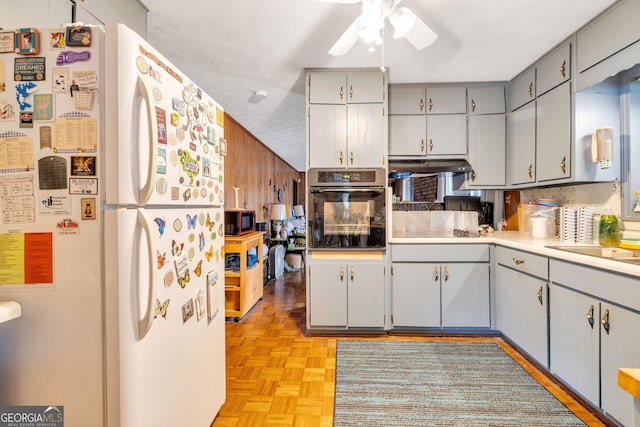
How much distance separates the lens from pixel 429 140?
2932 millimetres

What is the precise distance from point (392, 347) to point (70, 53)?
256 cm

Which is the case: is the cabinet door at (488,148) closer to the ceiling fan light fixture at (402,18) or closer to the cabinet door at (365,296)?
the cabinet door at (365,296)

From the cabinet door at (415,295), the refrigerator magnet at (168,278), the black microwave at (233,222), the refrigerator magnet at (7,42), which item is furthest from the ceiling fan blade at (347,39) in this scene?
the black microwave at (233,222)

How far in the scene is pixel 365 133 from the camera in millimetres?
2699

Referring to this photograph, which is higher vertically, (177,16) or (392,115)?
(177,16)

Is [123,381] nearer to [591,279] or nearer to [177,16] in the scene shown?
[177,16]

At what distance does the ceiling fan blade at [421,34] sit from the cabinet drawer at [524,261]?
154 centimetres

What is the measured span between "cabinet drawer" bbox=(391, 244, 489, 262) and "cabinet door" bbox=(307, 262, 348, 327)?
522 mm

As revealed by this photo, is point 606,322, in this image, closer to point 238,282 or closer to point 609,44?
point 609,44

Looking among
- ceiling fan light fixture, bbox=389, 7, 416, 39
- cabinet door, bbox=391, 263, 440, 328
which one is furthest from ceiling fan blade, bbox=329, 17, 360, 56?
cabinet door, bbox=391, 263, 440, 328

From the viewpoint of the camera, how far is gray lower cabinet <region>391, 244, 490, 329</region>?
2.63 m

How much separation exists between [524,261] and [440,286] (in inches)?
26.8

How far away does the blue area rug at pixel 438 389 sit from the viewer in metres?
1.64

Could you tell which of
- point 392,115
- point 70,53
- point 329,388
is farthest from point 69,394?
point 392,115
